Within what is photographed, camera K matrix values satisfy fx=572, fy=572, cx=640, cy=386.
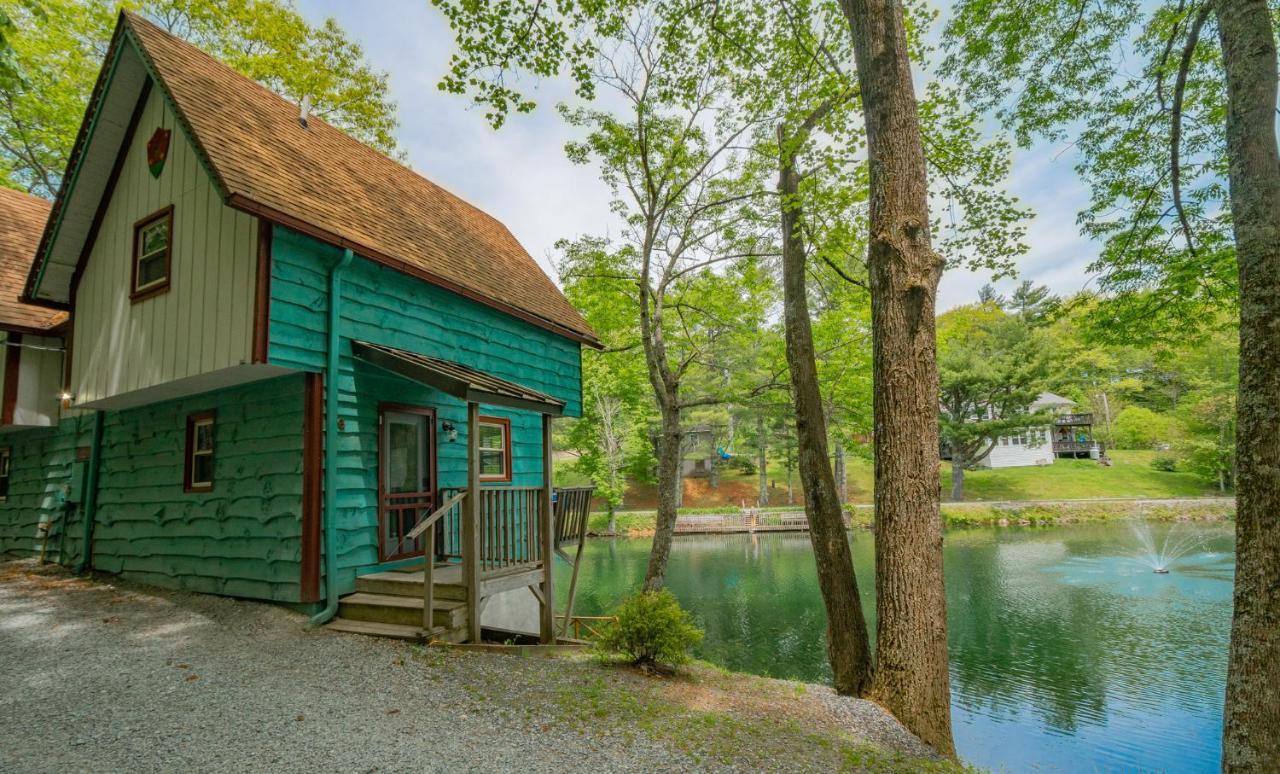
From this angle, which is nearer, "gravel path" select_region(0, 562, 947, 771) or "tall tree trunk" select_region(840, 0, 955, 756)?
"gravel path" select_region(0, 562, 947, 771)

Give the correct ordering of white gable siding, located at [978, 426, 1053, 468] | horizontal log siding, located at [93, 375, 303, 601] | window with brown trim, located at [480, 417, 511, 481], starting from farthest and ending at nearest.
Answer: white gable siding, located at [978, 426, 1053, 468], window with brown trim, located at [480, 417, 511, 481], horizontal log siding, located at [93, 375, 303, 601]

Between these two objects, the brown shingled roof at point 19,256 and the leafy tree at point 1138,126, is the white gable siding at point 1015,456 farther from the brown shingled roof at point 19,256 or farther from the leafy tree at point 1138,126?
the brown shingled roof at point 19,256

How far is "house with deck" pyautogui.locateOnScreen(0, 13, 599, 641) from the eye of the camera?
6.20 meters

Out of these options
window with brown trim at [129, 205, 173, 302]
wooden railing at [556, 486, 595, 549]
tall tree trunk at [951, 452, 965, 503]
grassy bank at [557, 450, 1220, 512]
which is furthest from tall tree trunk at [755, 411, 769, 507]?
window with brown trim at [129, 205, 173, 302]

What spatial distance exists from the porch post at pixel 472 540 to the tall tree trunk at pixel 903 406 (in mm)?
3969

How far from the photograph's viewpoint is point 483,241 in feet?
37.2

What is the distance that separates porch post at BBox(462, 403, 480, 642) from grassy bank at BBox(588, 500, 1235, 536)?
21338 millimetres

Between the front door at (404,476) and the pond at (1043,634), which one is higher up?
the front door at (404,476)

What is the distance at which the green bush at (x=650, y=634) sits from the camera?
18.9 feet

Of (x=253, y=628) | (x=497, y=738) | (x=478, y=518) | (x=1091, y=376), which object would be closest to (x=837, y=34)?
(x=478, y=518)

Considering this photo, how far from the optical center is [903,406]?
5094 millimetres

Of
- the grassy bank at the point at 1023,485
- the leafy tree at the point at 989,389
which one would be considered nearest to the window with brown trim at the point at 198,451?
the grassy bank at the point at 1023,485

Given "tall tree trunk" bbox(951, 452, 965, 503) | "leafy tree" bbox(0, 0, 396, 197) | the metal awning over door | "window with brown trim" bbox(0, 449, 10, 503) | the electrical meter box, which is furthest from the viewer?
"tall tree trunk" bbox(951, 452, 965, 503)

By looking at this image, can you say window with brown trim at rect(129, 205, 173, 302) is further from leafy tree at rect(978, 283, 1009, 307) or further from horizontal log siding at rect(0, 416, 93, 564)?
leafy tree at rect(978, 283, 1009, 307)
